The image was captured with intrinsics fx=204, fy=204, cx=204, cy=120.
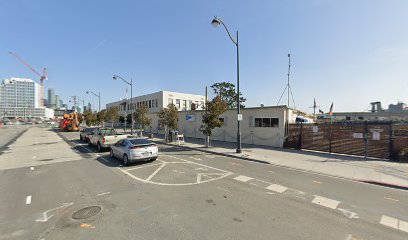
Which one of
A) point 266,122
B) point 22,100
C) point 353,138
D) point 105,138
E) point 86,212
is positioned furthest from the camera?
point 22,100

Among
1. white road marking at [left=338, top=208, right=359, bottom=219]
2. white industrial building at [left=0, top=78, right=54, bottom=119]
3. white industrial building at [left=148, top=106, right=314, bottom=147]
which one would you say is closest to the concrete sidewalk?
white road marking at [left=338, top=208, right=359, bottom=219]

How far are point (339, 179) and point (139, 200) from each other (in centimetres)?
790

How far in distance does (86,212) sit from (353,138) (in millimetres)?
15326

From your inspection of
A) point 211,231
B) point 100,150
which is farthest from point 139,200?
point 100,150

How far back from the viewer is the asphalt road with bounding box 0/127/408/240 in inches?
177

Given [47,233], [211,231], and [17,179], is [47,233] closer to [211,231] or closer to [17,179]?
[211,231]

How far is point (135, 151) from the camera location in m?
10.8

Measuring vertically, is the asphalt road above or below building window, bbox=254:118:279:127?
below

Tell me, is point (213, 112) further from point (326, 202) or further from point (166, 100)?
point (166, 100)

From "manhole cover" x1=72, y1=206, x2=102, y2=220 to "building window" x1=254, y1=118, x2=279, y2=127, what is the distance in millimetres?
15172

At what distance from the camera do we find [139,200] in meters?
6.25

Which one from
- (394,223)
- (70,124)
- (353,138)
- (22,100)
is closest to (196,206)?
(394,223)

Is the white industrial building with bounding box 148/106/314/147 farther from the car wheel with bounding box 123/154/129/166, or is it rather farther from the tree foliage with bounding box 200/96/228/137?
the car wheel with bounding box 123/154/129/166

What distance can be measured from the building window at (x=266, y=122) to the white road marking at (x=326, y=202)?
1167 centimetres
